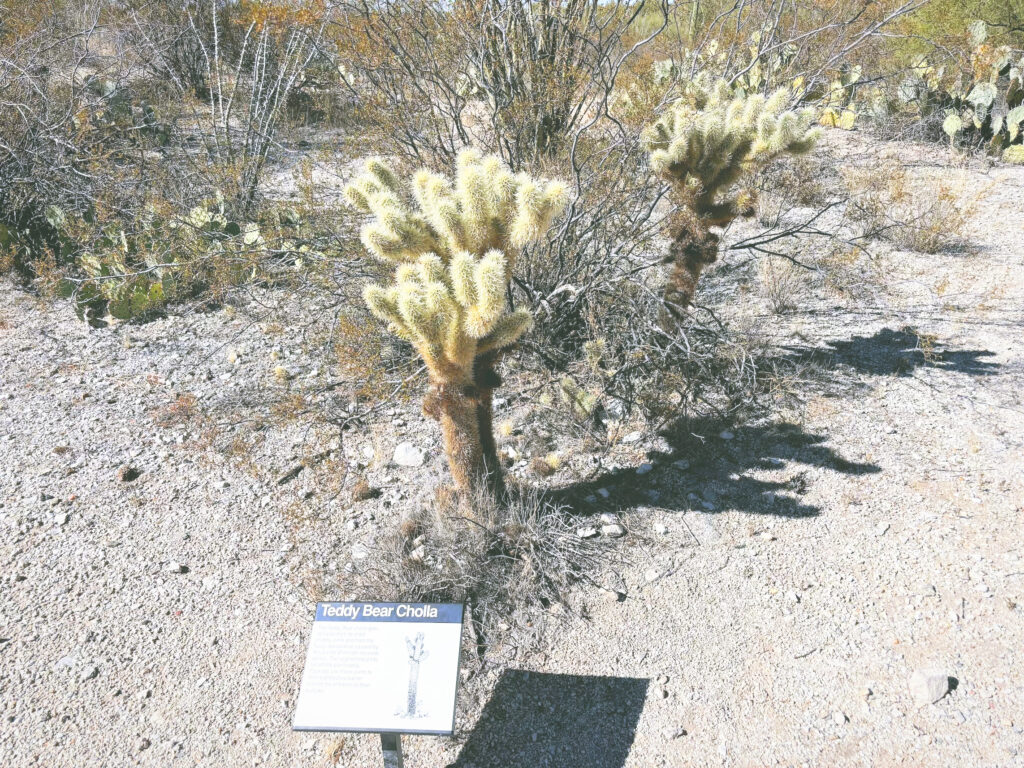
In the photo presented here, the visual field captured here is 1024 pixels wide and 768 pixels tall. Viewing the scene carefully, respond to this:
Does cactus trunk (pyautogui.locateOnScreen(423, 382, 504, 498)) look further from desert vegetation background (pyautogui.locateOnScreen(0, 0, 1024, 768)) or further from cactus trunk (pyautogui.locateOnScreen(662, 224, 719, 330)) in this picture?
cactus trunk (pyautogui.locateOnScreen(662, 224, 719, 330))

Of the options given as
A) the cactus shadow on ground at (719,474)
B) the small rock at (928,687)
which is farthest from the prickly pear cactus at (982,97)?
the small rock at (928,687)

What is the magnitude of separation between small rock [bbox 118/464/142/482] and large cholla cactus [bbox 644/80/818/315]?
316 centimetres

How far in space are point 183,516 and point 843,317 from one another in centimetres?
471

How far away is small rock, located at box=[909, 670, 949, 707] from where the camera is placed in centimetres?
252

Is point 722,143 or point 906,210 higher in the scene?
point 722,143

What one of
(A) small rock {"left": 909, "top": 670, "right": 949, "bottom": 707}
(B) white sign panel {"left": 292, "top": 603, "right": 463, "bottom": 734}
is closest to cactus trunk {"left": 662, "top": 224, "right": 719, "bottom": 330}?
(A) small rock {"left": 909, "top": 670, "right": 949, "bottom": 707}

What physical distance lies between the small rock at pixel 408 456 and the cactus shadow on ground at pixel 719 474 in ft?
2.70

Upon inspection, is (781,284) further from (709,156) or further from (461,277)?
(461,277)

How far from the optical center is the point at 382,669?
7.76 feet

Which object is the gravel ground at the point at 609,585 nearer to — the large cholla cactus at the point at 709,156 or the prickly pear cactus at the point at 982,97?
the large cholla cactus at the point at 709,156

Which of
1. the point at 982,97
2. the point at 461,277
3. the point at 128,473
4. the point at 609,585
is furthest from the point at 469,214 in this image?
the point at 982,97

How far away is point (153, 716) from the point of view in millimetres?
2590

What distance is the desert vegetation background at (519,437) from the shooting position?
2.63 m

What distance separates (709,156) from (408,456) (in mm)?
2420
